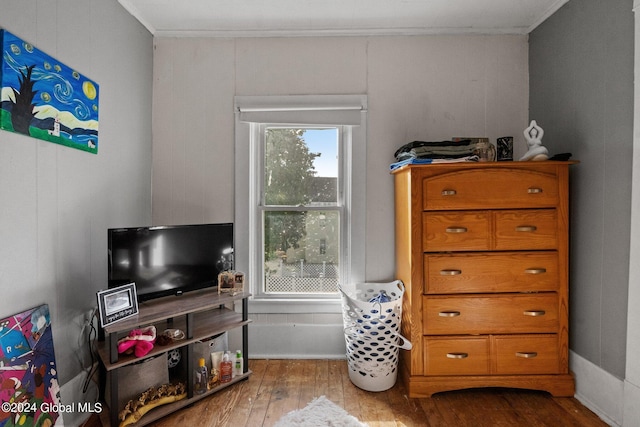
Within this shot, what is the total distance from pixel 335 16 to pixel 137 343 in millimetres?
2371

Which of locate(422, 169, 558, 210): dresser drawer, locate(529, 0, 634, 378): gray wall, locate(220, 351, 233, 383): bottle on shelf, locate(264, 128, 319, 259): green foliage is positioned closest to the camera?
locate(529, 0, 634, 378): gray wall

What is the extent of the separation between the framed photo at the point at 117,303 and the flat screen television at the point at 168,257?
9 cm

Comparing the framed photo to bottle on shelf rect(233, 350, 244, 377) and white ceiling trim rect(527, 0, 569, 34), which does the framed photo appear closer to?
bottle on shelf rect(233, 350, 244, 377)

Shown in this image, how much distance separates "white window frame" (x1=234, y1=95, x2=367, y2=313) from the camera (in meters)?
2.50

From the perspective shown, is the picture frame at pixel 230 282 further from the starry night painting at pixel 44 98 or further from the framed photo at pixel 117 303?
the starry night painting at pixel 44 98

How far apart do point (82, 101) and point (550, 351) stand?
3.02 metres

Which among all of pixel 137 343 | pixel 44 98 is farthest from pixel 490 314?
pixel 44 98

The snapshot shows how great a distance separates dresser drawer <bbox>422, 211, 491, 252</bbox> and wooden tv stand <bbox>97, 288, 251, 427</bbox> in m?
1.26

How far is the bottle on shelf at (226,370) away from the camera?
6.86ft

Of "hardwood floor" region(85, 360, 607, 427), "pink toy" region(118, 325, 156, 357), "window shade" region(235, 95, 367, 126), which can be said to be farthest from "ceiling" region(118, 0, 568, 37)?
"hardwood floor" region(85, 360, 607, 427)

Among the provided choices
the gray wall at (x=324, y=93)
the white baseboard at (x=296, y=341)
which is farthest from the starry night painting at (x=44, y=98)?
the white baseboard at (x=296, y=341)

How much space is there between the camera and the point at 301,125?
254 centimetres

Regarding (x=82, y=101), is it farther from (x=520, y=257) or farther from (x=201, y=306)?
(x=520, y=257)

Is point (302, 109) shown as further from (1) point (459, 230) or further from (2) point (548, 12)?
(2) point (548, 12)
